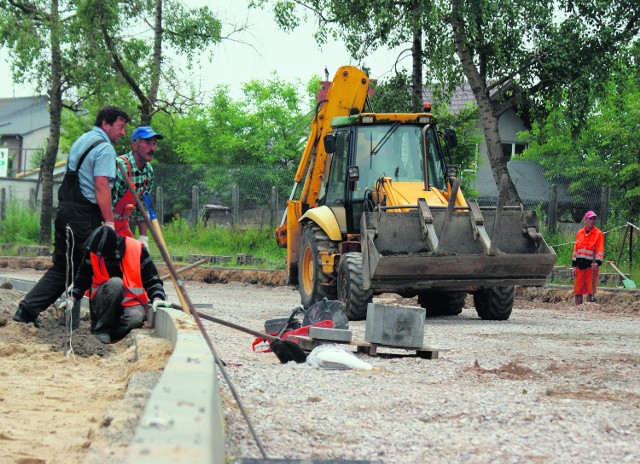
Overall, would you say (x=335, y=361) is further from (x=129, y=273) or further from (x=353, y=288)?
(x=353, y=288)

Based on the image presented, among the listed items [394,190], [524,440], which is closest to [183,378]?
[524,440]

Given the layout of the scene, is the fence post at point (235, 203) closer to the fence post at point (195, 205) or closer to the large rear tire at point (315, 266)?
the fence post at point (195, 205)

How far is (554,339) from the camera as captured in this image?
36.6 feet

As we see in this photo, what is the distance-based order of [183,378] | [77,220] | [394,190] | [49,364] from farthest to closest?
[394,190] < [77,220] < [49,364] < [183,378]

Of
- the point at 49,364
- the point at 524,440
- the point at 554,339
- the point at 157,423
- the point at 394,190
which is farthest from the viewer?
the point at 394,190

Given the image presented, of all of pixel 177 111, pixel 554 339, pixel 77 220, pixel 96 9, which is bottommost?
pixel 554 339

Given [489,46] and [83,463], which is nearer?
[83,463]

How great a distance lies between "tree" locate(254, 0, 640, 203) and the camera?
67.6ft

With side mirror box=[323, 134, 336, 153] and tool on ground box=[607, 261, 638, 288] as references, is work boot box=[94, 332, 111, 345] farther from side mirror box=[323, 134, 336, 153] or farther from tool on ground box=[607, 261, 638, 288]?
tool on ground box=[607, 261, 638, 288]

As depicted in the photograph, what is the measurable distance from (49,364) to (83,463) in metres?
3.40

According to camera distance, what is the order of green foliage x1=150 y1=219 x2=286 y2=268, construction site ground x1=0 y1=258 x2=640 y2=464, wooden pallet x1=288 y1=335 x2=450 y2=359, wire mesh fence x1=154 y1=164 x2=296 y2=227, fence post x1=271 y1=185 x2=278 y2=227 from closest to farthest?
construction site ground x1=0 y1=258 x2=640 y2=464 < wooden pallet x1=288 y1=335 x2=450 y2=359 < fence post x1=271 y1=185 x2=278 y2=227 < green foliage x1=150 y1=219 x2=286 y2=268 < wire mesh fence x1=154 y1=164 x2=296 y2=227

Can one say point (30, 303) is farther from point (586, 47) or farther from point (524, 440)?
point (586, 47)

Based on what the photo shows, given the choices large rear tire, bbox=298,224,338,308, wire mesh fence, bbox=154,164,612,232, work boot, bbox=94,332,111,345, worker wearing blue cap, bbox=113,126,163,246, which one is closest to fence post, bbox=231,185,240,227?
wire mesh fence, bbox=154,164,612,232

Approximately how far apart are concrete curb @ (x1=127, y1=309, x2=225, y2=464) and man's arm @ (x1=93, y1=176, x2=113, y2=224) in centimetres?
411
